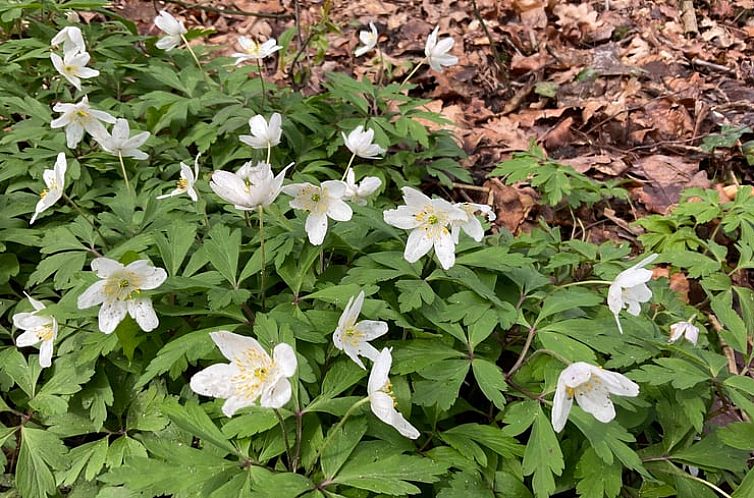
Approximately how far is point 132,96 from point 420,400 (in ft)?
9.53

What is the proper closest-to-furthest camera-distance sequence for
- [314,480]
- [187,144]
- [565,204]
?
[314,480] → [187,144] → [565,204]

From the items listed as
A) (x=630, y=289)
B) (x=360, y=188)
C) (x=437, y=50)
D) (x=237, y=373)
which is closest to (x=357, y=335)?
(x=237, y=373)

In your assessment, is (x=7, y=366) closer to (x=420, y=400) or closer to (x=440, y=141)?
(x=420, y=400)

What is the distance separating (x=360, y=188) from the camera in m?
2.64

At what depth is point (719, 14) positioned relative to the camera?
6.01 metres

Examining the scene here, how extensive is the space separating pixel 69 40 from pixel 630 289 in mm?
3098

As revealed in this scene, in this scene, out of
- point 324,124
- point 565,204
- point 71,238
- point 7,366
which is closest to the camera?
point 7,366

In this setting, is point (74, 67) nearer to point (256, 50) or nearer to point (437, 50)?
point (256, 50)

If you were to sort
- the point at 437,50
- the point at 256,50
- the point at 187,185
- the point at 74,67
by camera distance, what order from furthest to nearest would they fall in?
the point at 437,50
the point at 256,50
the point at 74,67
the point at 187,185

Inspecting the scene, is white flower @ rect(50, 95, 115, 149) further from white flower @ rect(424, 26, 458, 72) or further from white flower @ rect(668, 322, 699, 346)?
white flower @ rect(668, 322, 699, 346)

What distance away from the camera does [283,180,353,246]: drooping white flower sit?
216 centimetres

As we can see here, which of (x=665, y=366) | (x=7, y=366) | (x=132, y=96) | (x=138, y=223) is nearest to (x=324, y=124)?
(x=132, y=96)

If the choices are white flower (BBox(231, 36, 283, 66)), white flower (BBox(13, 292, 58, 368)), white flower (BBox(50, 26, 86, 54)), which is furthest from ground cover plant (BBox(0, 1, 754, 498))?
white flower (BBox(231, 36, 283, 66))

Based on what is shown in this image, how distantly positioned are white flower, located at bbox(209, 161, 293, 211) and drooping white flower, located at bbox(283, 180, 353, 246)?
0.58ft
